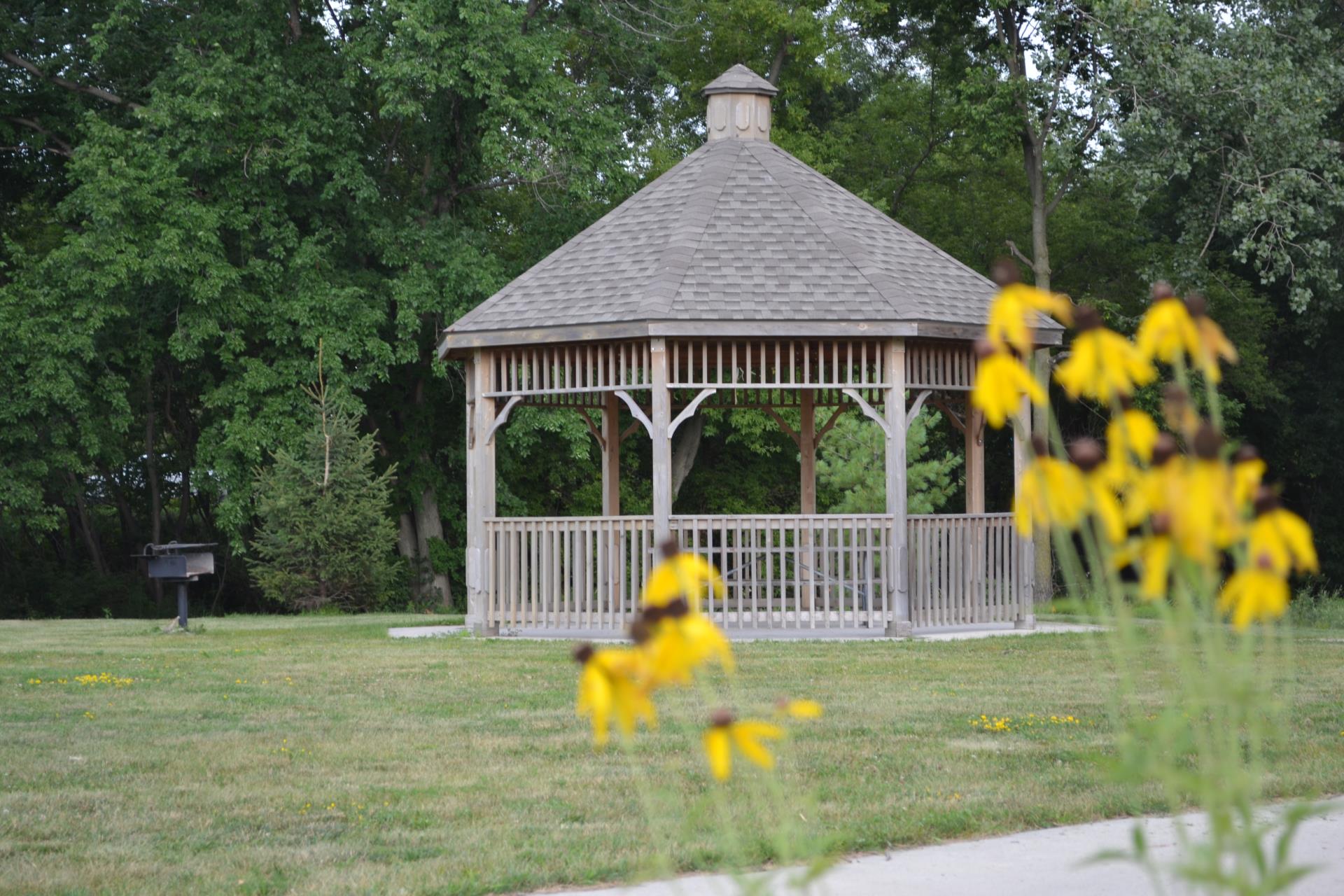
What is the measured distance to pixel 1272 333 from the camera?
30.5 metres

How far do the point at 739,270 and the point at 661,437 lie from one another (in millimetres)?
1960

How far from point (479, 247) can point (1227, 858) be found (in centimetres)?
2218

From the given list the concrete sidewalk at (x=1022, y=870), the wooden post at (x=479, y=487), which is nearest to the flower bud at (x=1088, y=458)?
the concrete sidewalk at (x=1022, y=870)

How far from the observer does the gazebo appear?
599 inches

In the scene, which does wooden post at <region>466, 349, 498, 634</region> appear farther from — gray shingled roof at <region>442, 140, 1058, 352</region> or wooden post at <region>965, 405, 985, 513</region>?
wooden post at <region>965, 405, 985, 513</region>

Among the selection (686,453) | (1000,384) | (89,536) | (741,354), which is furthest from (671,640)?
(89,536)

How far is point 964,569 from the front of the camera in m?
16.4

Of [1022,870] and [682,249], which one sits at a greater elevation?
[682,249]

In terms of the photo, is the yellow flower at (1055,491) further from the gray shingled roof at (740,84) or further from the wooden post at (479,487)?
the gray shingled roof at (740,84)

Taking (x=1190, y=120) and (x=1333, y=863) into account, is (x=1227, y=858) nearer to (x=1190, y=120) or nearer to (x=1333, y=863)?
(x=1333, y=863)

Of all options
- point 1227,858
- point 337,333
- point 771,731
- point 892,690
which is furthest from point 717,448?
point 771,731

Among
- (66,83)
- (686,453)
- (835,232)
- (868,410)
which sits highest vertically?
(66,83)

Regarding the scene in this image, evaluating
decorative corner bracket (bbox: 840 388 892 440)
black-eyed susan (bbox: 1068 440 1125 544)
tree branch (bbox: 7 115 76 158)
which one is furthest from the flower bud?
tree branch (bbox: 7 115 76 158)

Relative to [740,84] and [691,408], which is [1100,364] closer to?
[691,408]
